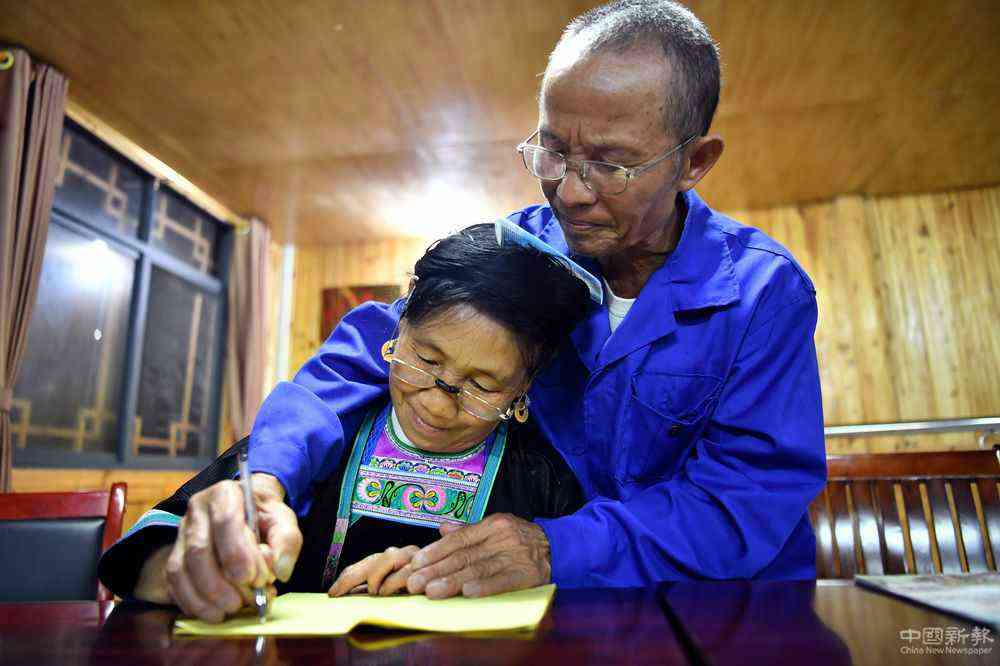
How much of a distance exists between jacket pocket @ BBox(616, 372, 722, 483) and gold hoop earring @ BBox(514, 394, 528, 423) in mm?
182

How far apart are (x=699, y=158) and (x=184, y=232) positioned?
5794mm

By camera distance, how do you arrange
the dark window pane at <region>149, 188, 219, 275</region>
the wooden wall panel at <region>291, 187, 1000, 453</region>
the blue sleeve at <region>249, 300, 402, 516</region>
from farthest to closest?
the wooden wall panel at <region>291, 187, 1000, 453</region>
the dark window pane at <region>149, 188, 219, 275</region>
the blue sleeve at <region>249, 300, 402, 516</region>

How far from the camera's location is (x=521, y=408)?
4.24ft

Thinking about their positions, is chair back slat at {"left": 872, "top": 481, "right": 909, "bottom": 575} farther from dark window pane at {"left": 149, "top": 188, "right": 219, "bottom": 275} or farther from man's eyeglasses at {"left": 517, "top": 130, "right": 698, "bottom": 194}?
dark window pane at {"left": 149, "top": 188, "right": 219, "bottom": 275}

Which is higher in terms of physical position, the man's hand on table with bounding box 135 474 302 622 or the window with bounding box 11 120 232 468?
the window with bounding box 11 120 232 468

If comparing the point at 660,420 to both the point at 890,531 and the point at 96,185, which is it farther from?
the point at 96,185

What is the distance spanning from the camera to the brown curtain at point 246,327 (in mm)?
6520

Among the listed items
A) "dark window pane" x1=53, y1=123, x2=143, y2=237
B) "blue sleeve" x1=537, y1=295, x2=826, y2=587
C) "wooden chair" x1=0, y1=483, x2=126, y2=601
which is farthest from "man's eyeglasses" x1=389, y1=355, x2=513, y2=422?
"dark window pane" x1=53, y1=123, x2=143, y2=237

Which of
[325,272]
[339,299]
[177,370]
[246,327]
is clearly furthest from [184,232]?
[339,299]

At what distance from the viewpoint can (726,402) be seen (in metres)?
1.24

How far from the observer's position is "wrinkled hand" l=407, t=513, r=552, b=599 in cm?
84

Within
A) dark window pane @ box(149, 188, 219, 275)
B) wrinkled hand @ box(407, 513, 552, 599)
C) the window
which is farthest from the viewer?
dark window pane @ box(149, 188, 219, 275)

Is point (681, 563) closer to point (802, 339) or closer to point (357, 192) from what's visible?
point (802, 339)

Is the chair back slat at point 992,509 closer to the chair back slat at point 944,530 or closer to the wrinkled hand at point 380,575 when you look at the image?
the chair back slat at point 944,530
